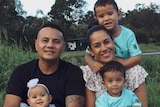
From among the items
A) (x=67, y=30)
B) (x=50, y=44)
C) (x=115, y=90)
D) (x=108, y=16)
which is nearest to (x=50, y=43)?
(x=50, y=44)

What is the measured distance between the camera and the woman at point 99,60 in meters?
3.16

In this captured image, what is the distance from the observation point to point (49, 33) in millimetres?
3273

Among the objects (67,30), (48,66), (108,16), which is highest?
(108,16)

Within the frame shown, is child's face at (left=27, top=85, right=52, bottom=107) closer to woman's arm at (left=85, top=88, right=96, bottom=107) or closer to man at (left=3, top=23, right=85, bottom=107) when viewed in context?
man at (left=3, top=23, right=85, bottom=107)

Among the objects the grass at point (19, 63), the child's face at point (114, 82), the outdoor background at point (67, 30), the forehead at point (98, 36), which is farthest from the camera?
the outdoor background at point (67, 30)

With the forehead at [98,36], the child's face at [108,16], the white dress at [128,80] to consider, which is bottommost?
the white dress at [128,80]

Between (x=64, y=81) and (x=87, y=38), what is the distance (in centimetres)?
40

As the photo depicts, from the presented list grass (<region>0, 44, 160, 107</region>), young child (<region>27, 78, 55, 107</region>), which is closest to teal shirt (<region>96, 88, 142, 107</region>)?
young child (<region>27, 78, 55, 107</region>)

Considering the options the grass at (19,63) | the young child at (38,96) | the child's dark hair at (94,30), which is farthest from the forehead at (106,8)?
the grass at (19,63)

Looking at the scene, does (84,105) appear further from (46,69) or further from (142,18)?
(142,18)

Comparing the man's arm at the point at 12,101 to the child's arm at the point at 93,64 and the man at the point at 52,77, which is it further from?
the child's arm at the point at 93,64

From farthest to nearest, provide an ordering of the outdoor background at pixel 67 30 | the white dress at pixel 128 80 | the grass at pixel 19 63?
the outdoor background at pixel 67 30, the grass at pixel 19 63, the white dress at pixel 128 80

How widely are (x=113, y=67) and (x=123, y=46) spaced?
308mm

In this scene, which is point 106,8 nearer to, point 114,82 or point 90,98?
point 114,82
